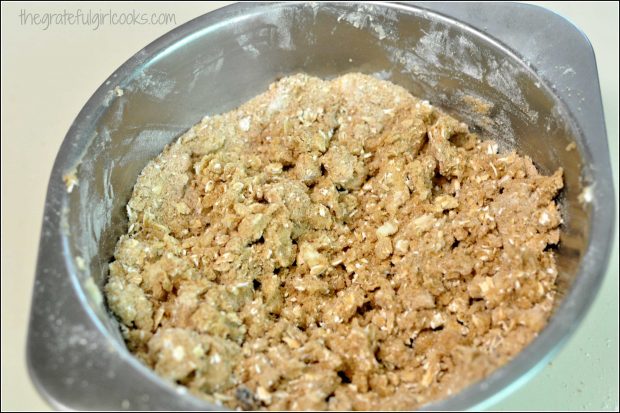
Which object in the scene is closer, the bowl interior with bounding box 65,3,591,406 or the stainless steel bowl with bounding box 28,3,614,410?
the stainless steel bowl with bounding box 28,3,614,410

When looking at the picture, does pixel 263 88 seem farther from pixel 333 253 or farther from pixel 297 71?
pixel 333 253

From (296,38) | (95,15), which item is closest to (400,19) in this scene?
(296,38)

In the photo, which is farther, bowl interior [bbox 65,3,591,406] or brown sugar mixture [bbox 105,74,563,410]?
bowl interior [bbox 65,3,591,406]

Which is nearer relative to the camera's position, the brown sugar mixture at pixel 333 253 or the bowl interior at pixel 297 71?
the brown sugar mixture at pixel 333 253

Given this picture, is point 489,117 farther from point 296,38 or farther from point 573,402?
point 573,402

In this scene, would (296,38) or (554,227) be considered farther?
(296,38)

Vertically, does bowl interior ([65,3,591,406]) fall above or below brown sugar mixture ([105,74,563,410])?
above
